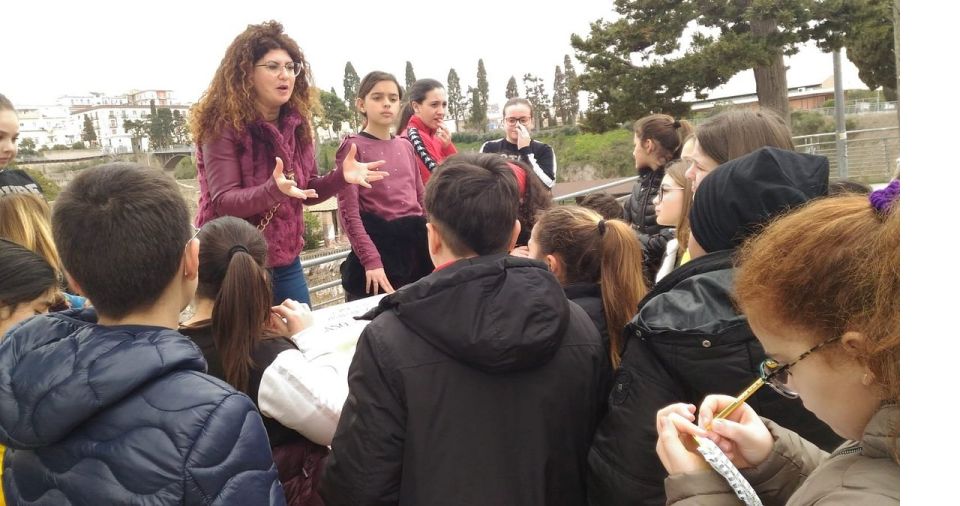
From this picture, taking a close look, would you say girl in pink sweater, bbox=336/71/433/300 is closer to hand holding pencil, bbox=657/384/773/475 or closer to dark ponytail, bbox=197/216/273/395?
dark ponytail, bbox=197/216/273/395

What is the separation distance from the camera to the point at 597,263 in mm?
2203

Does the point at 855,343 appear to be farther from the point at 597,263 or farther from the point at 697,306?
the point at 597,263

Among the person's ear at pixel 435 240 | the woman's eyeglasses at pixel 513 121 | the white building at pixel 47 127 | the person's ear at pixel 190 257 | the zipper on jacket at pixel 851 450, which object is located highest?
the white building at pixel 47 127

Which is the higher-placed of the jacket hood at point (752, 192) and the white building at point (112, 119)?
the white building at point (112, 119)

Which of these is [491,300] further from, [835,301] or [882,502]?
[882,502]

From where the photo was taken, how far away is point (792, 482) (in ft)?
4.27

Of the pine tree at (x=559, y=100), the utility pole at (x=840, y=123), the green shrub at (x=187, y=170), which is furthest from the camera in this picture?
the pine tree at (x=559, y=100)

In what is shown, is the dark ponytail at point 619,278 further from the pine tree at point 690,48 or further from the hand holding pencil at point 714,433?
the pine tree at point 690,48

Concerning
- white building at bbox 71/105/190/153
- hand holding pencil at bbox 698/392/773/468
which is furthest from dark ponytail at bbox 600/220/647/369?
white building at bbox 71/105/190/153

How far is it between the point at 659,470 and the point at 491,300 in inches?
21.6

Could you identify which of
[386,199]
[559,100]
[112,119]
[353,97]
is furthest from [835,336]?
[112,119]

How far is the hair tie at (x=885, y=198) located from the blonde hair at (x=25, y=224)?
97.4 inches

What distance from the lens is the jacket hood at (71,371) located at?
1.17 meters

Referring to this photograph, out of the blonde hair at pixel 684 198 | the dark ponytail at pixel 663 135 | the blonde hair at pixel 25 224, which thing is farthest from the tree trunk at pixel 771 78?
the blonde hair at pixel 25 224
